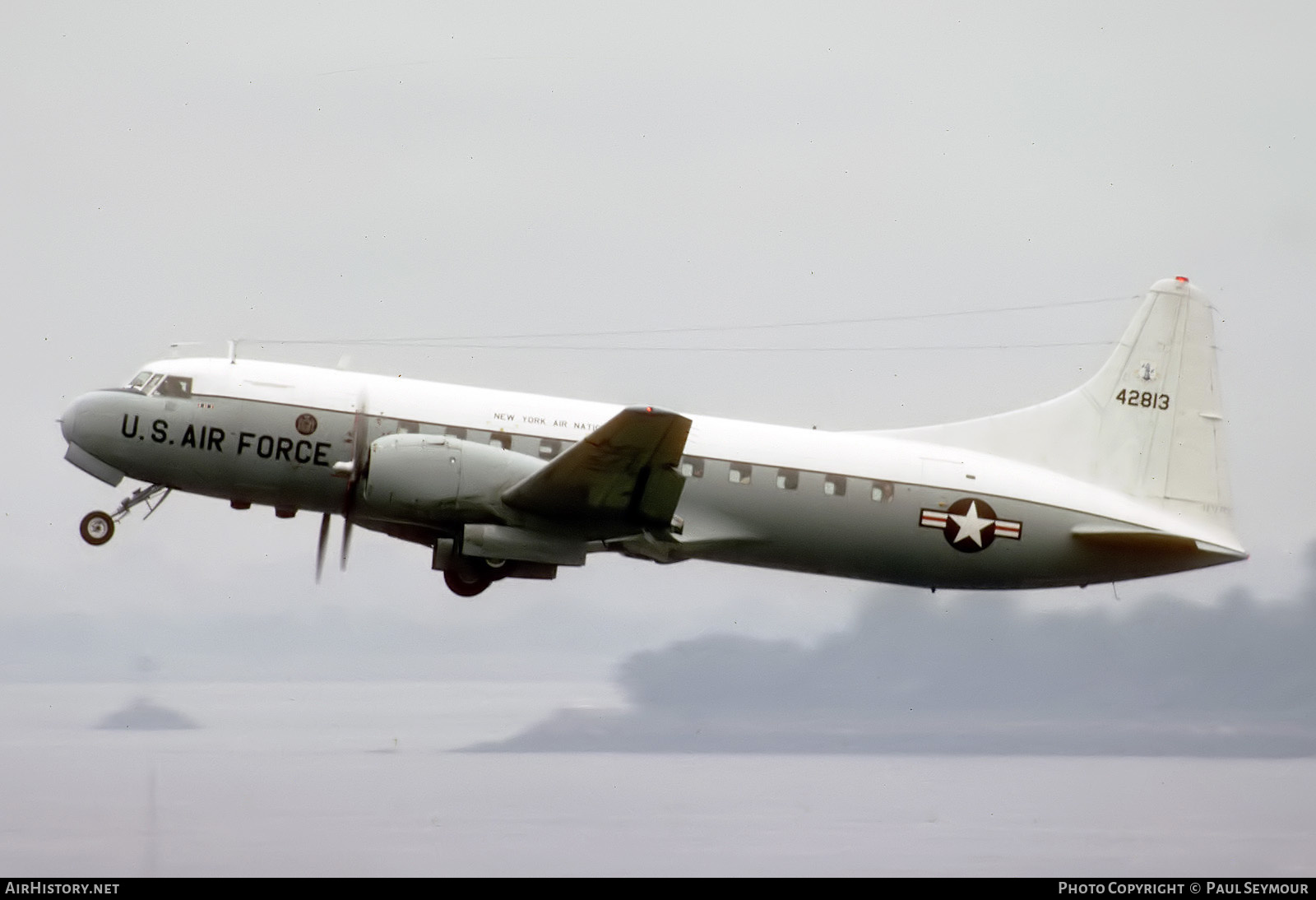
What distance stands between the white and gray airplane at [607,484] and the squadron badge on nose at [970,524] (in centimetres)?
3

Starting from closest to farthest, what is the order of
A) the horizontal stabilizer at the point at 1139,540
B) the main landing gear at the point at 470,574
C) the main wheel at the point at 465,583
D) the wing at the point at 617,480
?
the wing at the point at 617,480 → the horizontal stabilizer at the point at 1139,540 → the main landing gear at the point at 470,574 → the main wheel at the point at 465,583

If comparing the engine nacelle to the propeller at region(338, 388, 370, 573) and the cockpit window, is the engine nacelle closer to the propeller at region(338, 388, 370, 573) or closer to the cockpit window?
the propeller at region(338, 388, 370, 573)

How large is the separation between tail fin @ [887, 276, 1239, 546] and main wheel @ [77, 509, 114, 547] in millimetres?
11590

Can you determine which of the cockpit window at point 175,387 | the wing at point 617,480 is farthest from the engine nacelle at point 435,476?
the cockpit window at point 175,387

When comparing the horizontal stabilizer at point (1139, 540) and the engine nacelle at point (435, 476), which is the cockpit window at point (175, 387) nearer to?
the engine nacelle at point (435, 476)

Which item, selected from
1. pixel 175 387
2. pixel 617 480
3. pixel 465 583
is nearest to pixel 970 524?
pixel 617 480

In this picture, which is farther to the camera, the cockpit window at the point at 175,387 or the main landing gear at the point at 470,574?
the main landing gear at the point at 470,574

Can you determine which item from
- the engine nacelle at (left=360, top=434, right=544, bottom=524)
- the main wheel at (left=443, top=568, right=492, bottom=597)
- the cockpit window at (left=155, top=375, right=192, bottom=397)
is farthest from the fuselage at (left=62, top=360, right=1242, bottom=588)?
the main wheel at (left=443, top=568, right=492, bottom=597)

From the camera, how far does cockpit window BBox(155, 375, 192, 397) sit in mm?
21406

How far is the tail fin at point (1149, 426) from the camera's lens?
23312 millimetres

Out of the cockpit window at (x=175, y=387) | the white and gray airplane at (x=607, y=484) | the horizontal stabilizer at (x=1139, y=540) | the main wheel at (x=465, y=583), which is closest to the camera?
the white and gray airplane at (x=607, y=484)

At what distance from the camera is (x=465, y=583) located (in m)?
23.3
